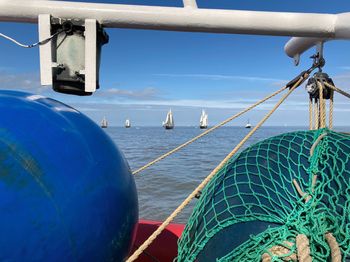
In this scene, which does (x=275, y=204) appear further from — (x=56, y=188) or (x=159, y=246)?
(x=159, y=246)

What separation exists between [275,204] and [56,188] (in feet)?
3.00

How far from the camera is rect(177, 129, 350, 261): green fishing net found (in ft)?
5.01

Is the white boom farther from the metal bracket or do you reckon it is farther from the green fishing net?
the green fishing net

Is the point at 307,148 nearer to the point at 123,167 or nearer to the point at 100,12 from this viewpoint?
the point at 123,167

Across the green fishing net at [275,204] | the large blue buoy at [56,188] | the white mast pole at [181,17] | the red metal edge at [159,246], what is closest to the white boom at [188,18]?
the white mast pole at [181,17]

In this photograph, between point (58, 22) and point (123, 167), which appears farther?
point (58, 22)

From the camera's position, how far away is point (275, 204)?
1619 millimetres

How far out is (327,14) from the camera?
258 centimetres

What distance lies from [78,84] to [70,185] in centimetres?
108

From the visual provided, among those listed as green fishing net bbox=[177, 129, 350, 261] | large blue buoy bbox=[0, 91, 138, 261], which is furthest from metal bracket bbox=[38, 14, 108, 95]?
green fishing net bbox=[177, 129, 350, 261]

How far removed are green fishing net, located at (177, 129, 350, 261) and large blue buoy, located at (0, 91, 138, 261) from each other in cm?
43

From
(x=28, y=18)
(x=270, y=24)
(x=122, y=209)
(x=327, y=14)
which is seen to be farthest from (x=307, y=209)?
(x=28, y=18)

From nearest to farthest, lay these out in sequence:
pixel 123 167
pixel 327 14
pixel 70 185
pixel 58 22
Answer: pixel 70 185 → pixel 123 167 → pixel 58 22 → pixel 327 14

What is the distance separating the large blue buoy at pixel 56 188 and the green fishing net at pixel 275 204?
43 centimetres
